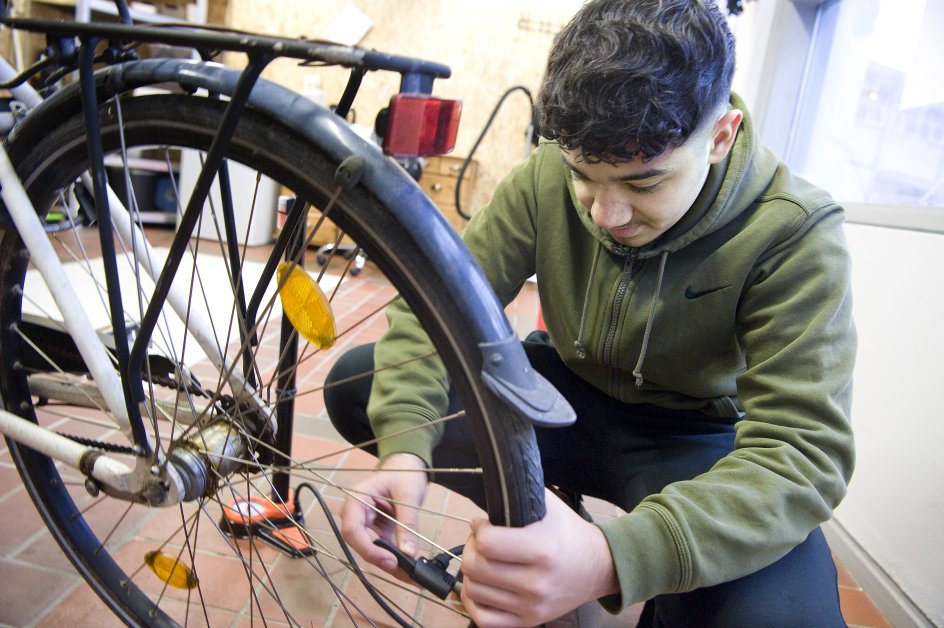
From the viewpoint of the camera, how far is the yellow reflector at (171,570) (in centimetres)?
84

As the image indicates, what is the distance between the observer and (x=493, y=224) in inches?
39.9

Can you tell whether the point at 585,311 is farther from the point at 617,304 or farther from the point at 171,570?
the point at 171,570

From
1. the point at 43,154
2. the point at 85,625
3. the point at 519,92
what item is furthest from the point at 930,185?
the point at 519,92

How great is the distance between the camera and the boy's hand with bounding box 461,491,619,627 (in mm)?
572

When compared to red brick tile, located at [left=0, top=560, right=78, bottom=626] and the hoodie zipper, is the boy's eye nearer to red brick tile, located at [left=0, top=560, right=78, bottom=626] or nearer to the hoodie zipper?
the hoodie zipper

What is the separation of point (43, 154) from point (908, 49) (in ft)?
6.39

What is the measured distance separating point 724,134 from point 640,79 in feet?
0.52

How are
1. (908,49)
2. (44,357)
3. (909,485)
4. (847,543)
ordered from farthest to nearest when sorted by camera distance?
(908,49), (847,543), (909,485), (44,357)

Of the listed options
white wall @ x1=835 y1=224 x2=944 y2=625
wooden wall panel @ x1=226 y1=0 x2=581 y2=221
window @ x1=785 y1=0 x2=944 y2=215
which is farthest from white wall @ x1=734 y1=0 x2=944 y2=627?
wooden wall panel @ x1=226 y1=0 x2=581 y2=221

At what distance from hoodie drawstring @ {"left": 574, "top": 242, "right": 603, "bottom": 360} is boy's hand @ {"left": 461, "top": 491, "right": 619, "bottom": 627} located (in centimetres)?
36

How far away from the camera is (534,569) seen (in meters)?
0.57

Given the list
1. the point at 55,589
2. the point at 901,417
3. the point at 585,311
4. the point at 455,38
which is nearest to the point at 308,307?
the point at 585,311

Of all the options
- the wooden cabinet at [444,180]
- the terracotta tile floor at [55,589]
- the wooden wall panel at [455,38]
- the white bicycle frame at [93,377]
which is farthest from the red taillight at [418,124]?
the wooden wall panel at [455,38]

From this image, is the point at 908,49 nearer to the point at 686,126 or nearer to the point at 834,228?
→ the point at 834,228
